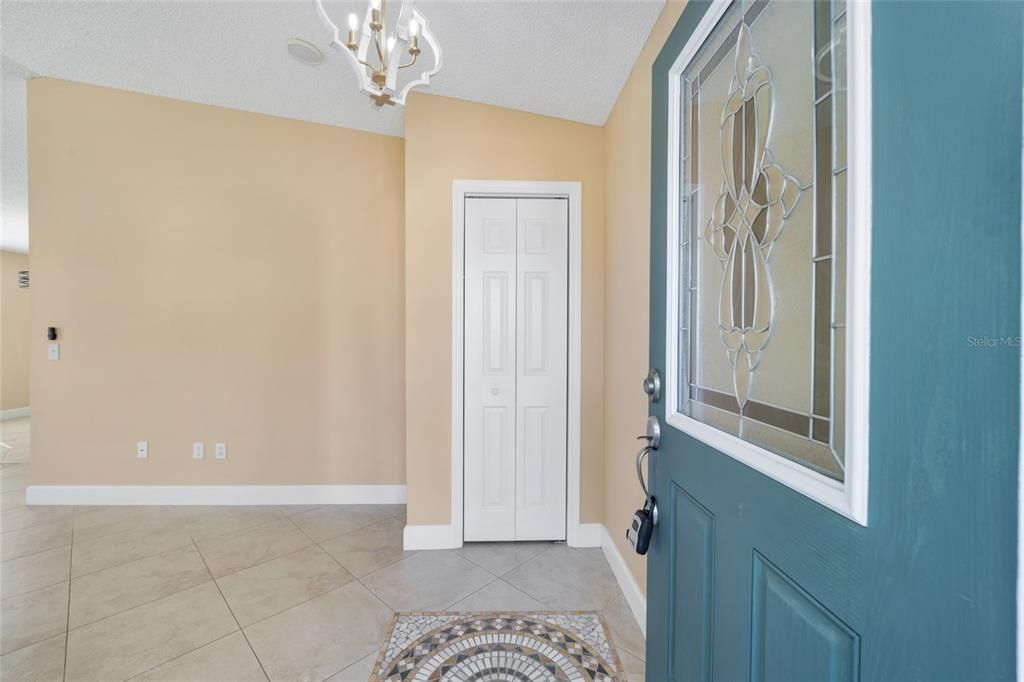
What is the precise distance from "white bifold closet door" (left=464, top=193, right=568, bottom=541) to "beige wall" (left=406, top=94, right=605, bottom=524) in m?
0.13

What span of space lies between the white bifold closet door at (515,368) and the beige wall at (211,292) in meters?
0.95

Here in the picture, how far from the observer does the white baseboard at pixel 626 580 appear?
5.68ft

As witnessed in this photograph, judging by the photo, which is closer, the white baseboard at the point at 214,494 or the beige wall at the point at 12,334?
the white baseboard at the point at 214,494

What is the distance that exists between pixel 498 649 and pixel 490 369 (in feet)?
4.30

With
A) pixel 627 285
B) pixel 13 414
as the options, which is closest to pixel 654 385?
pixel 627 285

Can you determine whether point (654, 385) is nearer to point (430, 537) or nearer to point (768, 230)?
point (768, 230)

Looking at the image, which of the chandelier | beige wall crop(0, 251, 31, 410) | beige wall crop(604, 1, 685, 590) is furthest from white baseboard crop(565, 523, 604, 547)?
beige wall crop(0, 251, 31, 410)

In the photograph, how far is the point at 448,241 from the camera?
7.55 ft

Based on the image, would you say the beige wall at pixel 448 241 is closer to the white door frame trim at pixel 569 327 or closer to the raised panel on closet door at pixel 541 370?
the white door frame trim at pixel 569 327

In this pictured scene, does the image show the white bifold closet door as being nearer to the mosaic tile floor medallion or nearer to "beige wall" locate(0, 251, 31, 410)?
the mosaic tile floor medallion

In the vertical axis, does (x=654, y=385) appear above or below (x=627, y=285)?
below

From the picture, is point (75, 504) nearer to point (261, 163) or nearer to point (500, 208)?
point (261, 163)

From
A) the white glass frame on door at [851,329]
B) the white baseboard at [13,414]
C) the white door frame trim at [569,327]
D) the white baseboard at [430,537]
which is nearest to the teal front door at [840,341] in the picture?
the white glass frame on door at [851,329]

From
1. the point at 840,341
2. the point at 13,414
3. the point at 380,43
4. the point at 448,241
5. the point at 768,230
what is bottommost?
the point at 13,414
